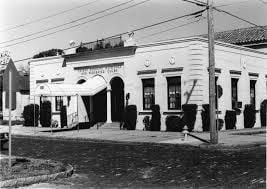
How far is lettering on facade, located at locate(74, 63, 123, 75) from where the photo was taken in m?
30.6

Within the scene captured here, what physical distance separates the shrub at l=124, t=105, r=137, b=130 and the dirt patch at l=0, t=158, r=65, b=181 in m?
15.6

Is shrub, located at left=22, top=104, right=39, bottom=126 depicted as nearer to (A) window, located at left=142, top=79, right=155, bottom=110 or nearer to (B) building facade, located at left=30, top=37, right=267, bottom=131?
(B) building facade, located at left=30, top=37, right=267, bottom=131

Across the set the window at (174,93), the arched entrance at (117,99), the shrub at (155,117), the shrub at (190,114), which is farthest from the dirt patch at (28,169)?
the arched entrance at (117,99)

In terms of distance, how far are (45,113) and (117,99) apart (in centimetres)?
608

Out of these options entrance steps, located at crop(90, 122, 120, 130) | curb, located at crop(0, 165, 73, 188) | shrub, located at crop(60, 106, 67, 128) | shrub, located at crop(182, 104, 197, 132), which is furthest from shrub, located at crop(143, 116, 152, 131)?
curb, located at crop(0, 165, 73, 188)

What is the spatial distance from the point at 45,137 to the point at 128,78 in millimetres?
7067

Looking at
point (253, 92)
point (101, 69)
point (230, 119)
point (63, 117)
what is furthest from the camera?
point (253, 92)

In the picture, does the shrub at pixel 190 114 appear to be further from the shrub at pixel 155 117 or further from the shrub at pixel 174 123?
the shrub at pixel 155 117

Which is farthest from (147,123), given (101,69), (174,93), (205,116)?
(101,69)

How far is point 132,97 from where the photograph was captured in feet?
96.9

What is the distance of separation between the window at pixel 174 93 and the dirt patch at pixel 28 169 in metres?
15.3

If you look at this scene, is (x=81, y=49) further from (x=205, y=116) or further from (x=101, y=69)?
(x=205, y=116)

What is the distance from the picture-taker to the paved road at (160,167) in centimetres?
990

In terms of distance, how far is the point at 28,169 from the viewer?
11469 mm
